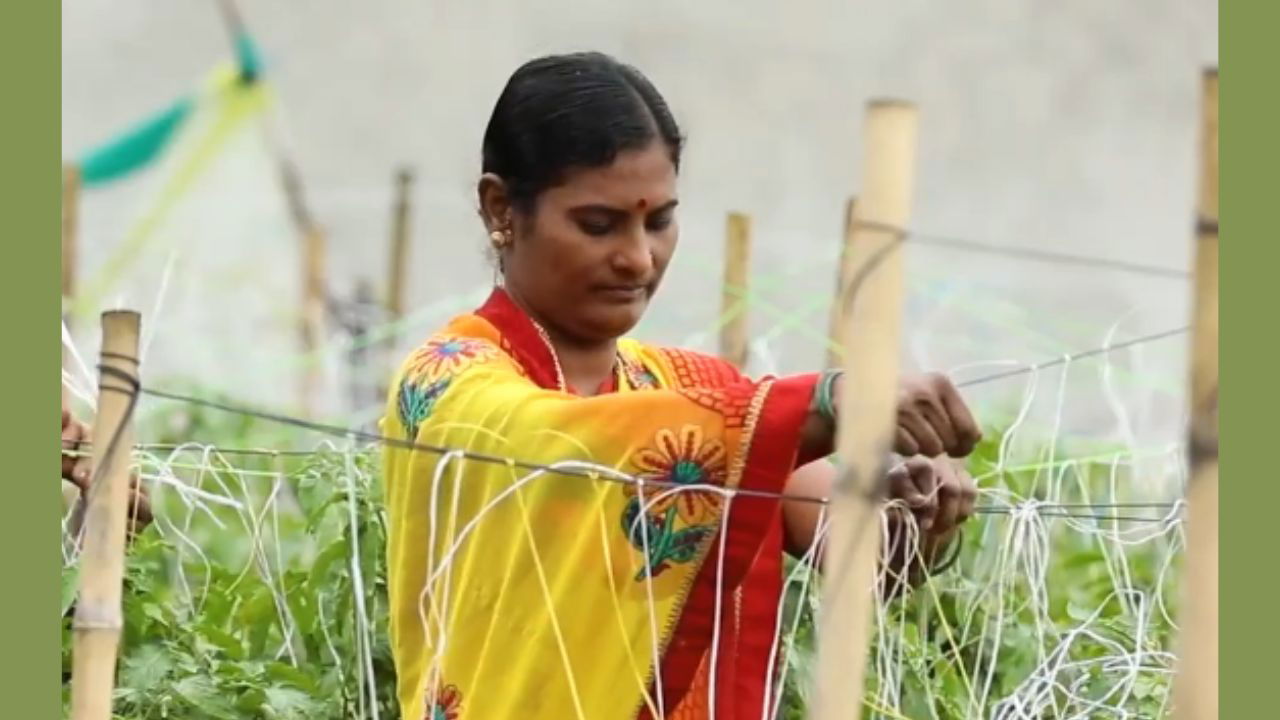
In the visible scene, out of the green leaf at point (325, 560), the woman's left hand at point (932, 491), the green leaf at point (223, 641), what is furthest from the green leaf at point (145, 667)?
the woman's left hand at point (932, 491)

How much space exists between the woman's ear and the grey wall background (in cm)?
714

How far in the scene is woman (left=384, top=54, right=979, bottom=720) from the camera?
274 cm

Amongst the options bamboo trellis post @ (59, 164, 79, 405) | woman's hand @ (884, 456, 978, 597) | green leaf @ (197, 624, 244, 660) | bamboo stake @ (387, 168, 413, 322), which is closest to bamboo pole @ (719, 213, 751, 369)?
green leaf @ (197, 624, 244, 660)

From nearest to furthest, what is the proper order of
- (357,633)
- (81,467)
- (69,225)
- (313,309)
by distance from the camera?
(81,467) < (357,633) < (69,225) < (313,309)

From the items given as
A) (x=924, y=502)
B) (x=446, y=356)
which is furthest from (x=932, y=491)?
(x=446, y=356)

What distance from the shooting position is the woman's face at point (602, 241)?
2.97 metres

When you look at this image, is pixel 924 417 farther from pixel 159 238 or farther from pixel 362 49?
pixel 362 49

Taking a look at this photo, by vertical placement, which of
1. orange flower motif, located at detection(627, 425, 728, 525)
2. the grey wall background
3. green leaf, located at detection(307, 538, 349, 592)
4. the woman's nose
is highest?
the grey wall background

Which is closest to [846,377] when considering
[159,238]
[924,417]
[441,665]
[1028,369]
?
[924,417]

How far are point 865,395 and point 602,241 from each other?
67cm

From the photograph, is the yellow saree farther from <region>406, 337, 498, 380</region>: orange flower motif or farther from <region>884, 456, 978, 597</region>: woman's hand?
<region>884, 456, 978, 597</region>: woman's hand

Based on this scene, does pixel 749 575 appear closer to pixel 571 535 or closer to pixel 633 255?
pixel 571 535

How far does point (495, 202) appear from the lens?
123 inches

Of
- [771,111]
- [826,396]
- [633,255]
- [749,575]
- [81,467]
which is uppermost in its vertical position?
[771,111]
